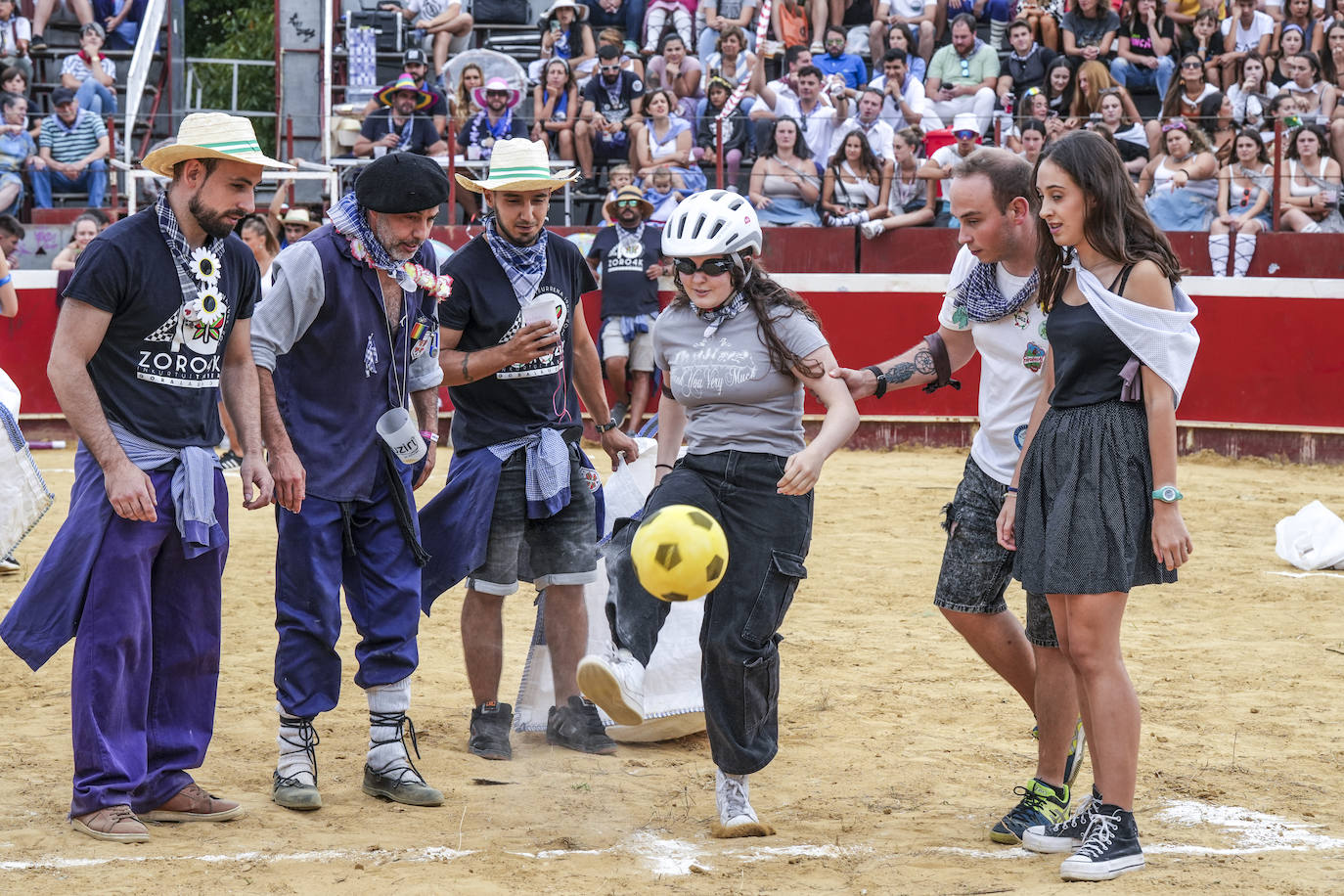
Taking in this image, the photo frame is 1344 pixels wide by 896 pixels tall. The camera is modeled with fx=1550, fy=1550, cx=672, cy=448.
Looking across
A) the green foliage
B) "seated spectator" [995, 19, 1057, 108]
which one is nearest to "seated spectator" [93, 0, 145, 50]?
the green foliage

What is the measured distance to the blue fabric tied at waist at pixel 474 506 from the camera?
557cm

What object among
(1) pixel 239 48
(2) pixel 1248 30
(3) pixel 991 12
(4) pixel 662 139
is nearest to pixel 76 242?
(4) pixel 662 139

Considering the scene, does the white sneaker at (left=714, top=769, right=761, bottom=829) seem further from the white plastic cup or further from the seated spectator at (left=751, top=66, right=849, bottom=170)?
the seated spectator at (left=751, top=66, right=849, bottom=170)

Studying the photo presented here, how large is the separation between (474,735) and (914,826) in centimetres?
173

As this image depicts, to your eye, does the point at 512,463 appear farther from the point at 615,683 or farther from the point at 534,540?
the point at 615,683

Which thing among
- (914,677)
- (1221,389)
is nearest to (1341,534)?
(914,677)

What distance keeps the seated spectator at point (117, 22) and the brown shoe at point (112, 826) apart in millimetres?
17122

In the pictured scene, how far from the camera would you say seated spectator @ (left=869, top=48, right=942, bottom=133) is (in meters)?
15.7

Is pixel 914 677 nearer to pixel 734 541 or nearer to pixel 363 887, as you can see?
pixel 734 541

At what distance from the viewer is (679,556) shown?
4.30 meters

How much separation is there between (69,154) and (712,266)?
46.6ft

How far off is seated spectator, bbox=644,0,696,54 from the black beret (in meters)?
13.6

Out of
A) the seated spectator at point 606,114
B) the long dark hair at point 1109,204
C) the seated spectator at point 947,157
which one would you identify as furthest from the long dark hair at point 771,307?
the seated spectator at point 606,114

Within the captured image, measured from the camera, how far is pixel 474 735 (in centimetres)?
571
